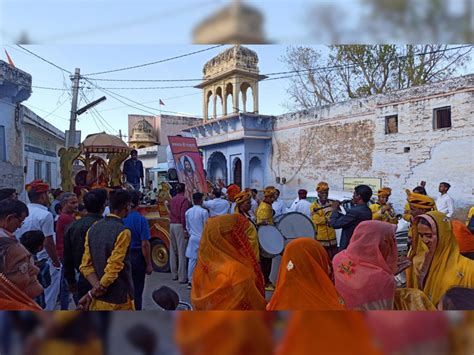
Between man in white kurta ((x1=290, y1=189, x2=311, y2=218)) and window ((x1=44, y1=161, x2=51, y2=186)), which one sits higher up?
window ((x1=44, y1=161, x2=51, y2=186))

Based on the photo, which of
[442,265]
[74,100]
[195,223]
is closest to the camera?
[442,265]

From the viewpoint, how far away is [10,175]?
342 cm

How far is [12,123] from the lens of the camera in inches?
135

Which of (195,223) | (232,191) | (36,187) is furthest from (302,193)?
(36,187)

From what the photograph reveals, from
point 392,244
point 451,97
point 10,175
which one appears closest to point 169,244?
point 10,175

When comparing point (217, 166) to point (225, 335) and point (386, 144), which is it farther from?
point (225, 335)

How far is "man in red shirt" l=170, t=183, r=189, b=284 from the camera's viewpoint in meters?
5.93

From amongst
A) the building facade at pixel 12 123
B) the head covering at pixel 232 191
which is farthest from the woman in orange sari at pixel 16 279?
the head covering at pixel 232 191

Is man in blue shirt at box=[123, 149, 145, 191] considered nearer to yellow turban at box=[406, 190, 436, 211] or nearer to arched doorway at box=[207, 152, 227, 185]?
arched doorway at box=[207, 152, 227, 185]

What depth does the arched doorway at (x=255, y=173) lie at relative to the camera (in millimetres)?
6395

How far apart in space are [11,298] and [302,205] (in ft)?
14.5

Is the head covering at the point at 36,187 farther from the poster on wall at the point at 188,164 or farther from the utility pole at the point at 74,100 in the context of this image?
the poster on wall at the point at 188,164

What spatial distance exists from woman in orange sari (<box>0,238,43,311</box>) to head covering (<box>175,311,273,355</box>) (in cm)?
67

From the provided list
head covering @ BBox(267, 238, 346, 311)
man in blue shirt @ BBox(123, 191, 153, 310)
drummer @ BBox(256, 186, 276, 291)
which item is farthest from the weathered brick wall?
head covering @ BBox(267, 238, 346, 311)
